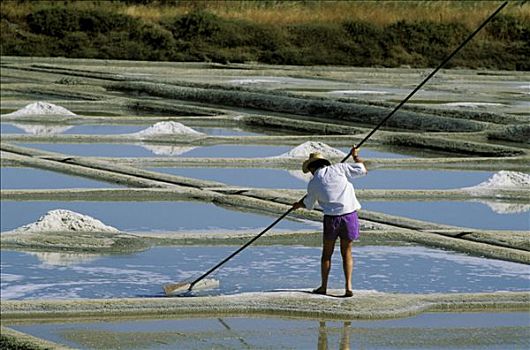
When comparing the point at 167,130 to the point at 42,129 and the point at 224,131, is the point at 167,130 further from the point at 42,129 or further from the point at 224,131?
the point at 42,129

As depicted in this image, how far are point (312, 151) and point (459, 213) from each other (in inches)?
80.0

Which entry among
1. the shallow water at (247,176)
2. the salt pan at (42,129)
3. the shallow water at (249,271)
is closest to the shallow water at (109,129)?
the salt pan at (42,129)

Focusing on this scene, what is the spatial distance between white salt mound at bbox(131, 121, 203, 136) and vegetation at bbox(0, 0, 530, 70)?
1025cm

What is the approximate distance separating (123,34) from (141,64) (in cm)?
321

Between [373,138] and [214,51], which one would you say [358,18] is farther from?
[373,138]

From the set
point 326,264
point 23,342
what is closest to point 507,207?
point 326,264

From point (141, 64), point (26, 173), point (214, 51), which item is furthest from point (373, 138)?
point (214, 51)

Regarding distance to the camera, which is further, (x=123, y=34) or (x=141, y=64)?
(x=123, y=34)

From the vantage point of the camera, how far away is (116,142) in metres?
9.10

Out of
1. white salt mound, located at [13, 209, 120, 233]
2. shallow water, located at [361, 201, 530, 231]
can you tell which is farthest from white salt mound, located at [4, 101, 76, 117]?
white salt mound, located at [13, 209, 120, 233]

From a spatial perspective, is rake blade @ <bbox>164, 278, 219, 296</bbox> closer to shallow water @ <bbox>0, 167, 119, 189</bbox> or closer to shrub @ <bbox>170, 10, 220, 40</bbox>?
shallow water @ <bbox>0, 167, 119, 189</bbox>

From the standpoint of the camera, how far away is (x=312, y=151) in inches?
326

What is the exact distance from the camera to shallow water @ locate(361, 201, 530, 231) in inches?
237

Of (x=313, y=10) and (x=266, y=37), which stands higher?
(x=313, y=10)
